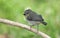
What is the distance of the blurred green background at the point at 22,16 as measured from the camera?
3342 millimetres

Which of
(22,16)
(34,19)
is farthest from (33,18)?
(22,16)

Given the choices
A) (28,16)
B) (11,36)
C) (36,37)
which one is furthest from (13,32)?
(28,16)

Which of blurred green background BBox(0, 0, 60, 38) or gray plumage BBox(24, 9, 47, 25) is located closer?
gray plumage BBox(24, 9, 47, 25)

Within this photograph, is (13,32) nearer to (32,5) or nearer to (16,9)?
(16,9)

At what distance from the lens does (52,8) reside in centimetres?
356

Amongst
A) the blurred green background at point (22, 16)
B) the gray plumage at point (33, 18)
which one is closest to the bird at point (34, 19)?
the gray plumage at point (33, 18)

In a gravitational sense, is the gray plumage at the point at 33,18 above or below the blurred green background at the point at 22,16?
below

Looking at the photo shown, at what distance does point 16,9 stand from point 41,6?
0.34m

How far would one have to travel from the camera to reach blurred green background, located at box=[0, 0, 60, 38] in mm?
3342

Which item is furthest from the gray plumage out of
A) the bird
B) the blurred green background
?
the blurred green background

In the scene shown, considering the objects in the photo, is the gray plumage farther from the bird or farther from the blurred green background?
the blurred green background

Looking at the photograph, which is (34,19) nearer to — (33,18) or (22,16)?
(33,18)

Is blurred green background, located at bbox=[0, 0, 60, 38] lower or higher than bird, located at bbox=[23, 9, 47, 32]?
higher

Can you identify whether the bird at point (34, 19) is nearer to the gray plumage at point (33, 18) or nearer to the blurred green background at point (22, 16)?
the gray plumage at point (33, 18)
